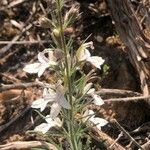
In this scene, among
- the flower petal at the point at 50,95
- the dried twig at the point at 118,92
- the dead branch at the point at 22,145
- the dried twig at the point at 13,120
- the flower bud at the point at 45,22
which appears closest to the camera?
the flower bud at the point at 45,22

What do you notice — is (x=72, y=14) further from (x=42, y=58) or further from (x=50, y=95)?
(x=50, y=95)

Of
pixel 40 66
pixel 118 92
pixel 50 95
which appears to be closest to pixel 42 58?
pixel 40 66

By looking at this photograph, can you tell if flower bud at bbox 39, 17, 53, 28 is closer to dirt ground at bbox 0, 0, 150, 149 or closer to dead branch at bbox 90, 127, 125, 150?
dead branch at bbox 90, 127, 125, 150

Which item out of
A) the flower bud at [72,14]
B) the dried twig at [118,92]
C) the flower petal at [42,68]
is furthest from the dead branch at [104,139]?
the flower bud at [72,14]

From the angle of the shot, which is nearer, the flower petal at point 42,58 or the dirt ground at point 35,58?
the flower petal at point 42,58

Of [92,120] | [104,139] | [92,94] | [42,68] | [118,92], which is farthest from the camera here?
[118,92]

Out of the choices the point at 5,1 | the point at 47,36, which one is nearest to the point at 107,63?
the point at 47,36

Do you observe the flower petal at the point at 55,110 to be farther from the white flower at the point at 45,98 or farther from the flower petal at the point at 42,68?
the flower petal at the point at 42,68

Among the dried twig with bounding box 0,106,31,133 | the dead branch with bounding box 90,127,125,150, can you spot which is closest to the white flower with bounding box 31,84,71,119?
the dead branch with bounding box 90,127,125,150

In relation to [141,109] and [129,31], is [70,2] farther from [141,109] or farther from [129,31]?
[141,109]
